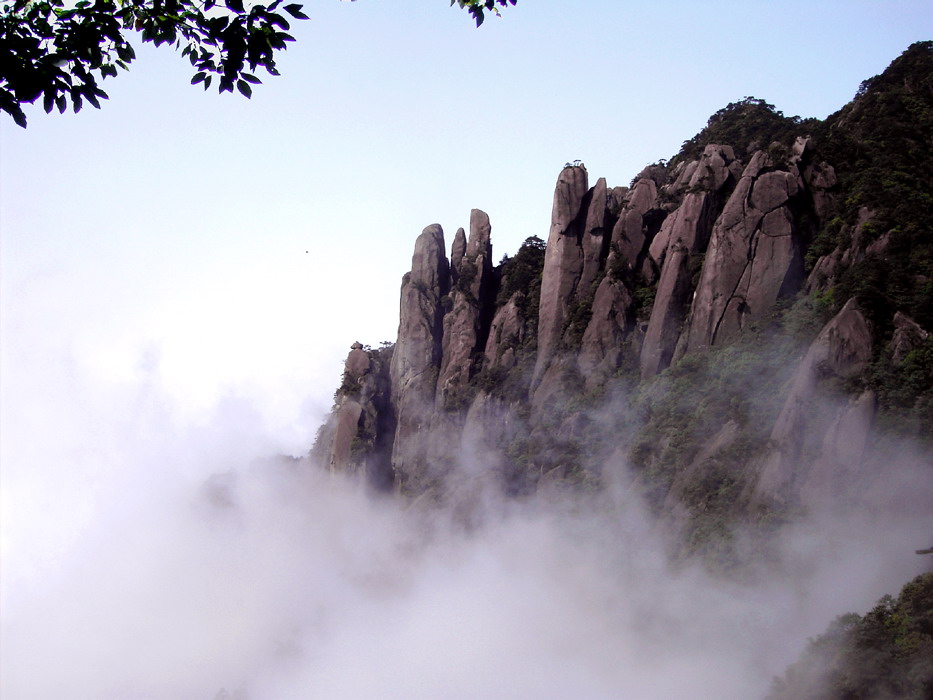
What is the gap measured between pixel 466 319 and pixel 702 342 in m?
24.4

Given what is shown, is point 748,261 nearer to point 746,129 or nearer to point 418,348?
point 746,129

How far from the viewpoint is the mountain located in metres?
51.6

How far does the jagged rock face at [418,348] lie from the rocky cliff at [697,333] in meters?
0.19

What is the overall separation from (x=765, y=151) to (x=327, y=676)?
49057 mm

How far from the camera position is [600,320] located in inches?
2869

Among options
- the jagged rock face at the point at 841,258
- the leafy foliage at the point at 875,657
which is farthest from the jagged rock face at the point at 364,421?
the leafy foliage at the point at 875,657

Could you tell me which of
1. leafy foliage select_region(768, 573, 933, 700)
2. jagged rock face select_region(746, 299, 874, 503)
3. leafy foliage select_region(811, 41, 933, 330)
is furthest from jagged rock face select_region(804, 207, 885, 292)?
leafy foliage select_region(768, 573, 933, 700)

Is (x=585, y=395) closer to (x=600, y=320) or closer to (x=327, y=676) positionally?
(x=600, y=320)

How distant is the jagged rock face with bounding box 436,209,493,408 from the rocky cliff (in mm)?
175

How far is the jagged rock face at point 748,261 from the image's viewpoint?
63.8m

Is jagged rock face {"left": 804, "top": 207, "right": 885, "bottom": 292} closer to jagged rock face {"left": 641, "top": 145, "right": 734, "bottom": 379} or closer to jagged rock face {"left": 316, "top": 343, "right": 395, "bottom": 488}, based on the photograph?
jagged rock face {"left": 641, "top": 145, "right": 734, "bottom": 379}

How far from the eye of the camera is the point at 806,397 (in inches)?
2068

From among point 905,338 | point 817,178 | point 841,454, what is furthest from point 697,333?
point 841,454

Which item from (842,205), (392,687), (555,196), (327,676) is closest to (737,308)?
(842,205)
